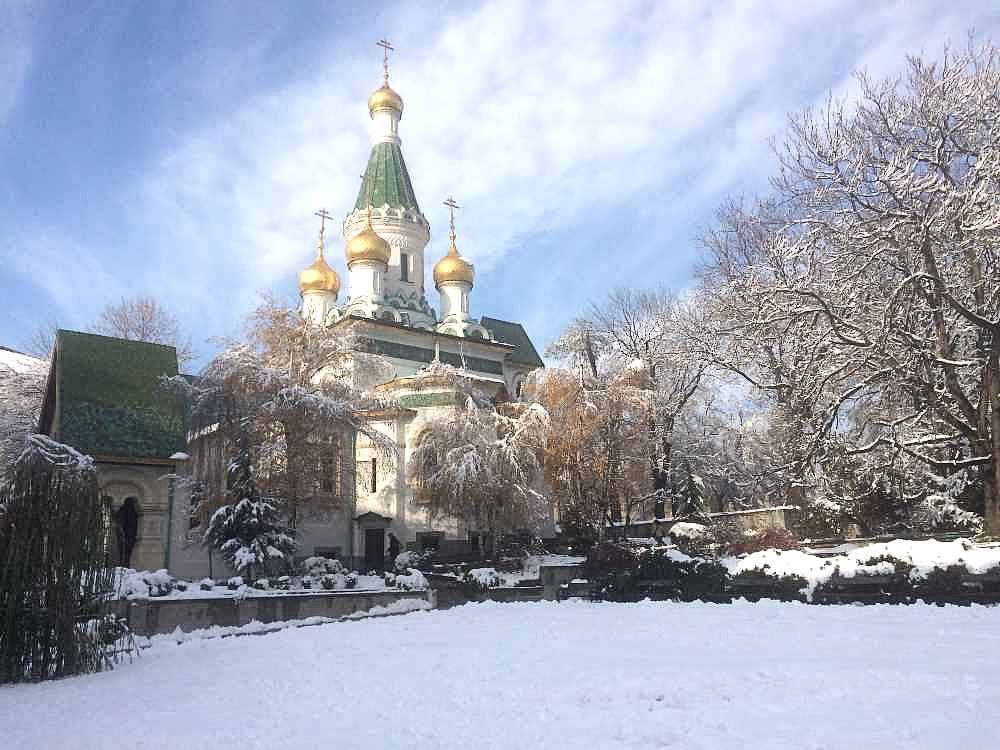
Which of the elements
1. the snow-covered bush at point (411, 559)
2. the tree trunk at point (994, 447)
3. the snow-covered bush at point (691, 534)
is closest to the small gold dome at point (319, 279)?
the snow-covered bush at point (411, 559)

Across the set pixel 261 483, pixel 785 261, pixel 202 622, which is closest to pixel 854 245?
pixel 785 261

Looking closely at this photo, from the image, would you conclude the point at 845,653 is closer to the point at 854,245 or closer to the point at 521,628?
the point at 521,628

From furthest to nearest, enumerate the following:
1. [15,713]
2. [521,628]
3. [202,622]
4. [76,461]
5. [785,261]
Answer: [785,261] < [202,622] < [521,628] < [76,461] < [15,713]

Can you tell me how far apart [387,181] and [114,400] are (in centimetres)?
2278

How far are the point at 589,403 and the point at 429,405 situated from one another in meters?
7.43

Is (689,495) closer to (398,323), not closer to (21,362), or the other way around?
(398,323)

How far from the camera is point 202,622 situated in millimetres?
13633

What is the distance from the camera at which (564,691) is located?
6887mm

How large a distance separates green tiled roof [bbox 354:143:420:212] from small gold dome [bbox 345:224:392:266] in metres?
3.13

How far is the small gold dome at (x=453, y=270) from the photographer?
141ft

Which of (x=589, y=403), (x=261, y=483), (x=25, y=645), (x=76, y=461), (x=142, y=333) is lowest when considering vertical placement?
(x=25, y=645)

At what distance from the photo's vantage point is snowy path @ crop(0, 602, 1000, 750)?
548 cm

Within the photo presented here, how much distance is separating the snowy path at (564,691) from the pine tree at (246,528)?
1003cm

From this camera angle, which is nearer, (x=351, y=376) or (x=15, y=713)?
(x=15, y=713)
